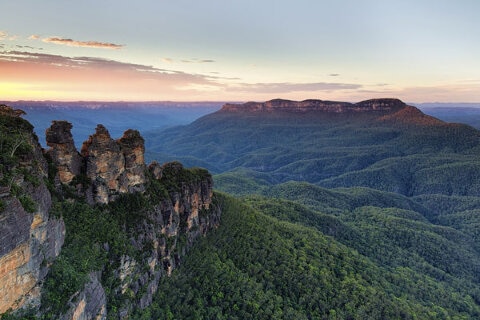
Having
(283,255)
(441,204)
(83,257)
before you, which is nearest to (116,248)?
(83,257)

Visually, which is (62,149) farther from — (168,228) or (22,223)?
(168,228)

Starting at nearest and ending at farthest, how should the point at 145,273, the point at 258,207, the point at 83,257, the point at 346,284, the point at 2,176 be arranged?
the point at 2,176 < the point at 83,257 < the point at 145,273 < the point at 346,284 < the point at 258,207

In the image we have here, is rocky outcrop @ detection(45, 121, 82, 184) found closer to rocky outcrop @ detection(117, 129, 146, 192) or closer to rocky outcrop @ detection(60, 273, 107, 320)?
rocky outcrop @ detection(117, 129, 146, 192)

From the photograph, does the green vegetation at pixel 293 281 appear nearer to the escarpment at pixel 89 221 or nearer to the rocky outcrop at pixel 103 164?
the escarpment at pixel 89 221

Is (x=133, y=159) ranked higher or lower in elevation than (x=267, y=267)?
higher

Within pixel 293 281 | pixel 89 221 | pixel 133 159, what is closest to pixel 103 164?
pixel 133 159

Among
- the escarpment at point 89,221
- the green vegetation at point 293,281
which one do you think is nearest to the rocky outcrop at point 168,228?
the escarpment at point 89,221

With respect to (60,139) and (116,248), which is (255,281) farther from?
(60,139)
